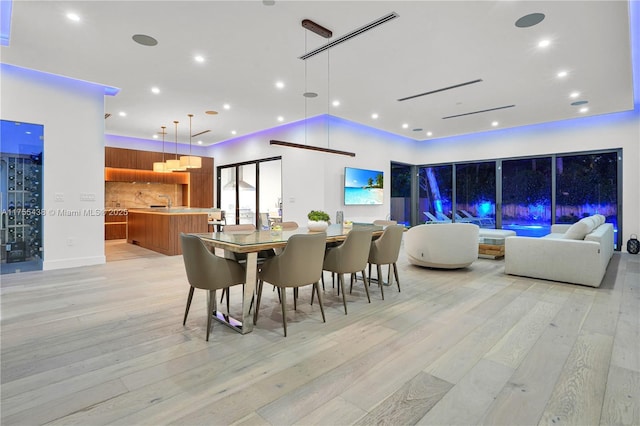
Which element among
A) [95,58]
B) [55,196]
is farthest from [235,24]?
[55,196]

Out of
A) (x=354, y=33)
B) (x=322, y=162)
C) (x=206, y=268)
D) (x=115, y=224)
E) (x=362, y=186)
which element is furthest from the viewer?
(x=115, y=224)

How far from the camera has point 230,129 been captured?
28.0 feet

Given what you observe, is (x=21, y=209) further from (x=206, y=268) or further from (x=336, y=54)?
(x=336, y=54)

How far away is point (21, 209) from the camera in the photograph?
16.3 feet

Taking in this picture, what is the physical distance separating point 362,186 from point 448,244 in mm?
3325

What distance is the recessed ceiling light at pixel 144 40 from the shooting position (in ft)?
12.5

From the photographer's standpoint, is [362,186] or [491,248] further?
[362,186]

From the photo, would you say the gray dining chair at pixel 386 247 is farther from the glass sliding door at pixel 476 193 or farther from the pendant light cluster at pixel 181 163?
the glass sliding door at pixel 476 193

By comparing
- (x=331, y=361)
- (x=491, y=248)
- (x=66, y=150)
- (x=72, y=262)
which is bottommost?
(x=331, y=361)

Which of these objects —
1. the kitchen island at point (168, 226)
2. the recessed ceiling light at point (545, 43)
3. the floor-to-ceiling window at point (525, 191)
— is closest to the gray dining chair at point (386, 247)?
the recessed ceiling light at point (545, 43)

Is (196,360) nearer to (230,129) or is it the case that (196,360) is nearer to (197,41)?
(197,41)

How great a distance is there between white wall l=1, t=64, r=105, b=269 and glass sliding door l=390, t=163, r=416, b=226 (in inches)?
299

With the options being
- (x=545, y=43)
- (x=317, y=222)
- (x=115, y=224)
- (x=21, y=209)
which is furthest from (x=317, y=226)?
(x=115, y=224)

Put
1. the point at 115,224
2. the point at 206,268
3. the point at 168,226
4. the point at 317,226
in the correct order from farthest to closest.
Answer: the point at 115,224 < the point at 168,226 < the point at 317,226 < the point at 206,268
